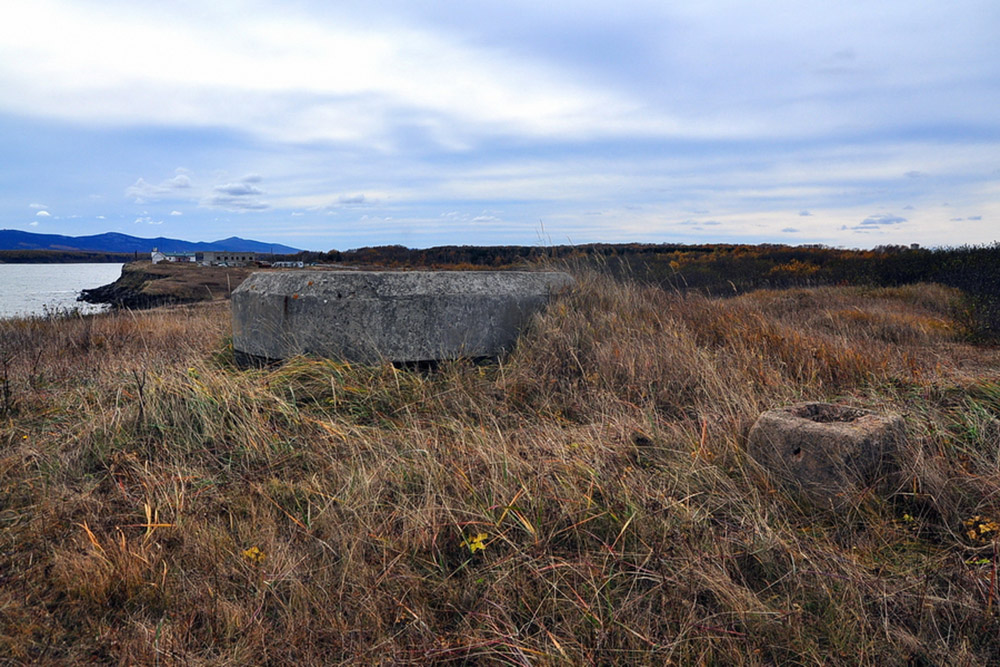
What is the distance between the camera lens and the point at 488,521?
8.05 ft

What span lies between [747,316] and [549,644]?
16.1 ft

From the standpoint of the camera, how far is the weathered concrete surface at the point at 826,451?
2703mm

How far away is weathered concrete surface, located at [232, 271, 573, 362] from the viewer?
473 cm

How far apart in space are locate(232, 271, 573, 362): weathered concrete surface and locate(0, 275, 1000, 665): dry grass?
0.38 m

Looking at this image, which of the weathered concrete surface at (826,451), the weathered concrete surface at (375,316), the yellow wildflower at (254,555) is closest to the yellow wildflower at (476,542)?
the yellow wildflower at (254,555)

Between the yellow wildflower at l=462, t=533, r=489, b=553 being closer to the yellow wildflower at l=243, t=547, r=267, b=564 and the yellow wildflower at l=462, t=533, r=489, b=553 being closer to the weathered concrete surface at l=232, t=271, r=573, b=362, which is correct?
the yellow wildflower at l=243, t=547, r=267, b=564

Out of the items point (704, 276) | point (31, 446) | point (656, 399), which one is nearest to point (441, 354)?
Result: point (656, 399)

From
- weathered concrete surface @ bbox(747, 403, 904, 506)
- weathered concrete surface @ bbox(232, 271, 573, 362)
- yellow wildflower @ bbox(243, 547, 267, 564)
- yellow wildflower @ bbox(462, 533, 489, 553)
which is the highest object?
weathered concrete surface @ bbox(232, 271, 573, 362)

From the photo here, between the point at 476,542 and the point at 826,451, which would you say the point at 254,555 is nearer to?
the point at 476,542

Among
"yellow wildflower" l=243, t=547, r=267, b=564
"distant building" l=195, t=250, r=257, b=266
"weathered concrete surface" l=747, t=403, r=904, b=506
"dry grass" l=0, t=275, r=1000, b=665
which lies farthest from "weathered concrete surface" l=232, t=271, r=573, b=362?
"distant building" l=195, t=250, r=257, b=266

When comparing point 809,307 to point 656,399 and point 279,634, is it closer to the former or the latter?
point 656,399

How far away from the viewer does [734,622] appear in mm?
1953

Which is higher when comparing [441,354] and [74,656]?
[441,354]

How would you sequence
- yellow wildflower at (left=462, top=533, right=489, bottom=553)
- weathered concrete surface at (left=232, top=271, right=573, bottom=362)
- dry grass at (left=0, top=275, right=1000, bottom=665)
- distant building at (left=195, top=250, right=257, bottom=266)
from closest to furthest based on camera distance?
dry grass at (left=0, top=275, right=1000, bottom=665), yellow wildflower at (left=462, top=533, right=489, bottom=553), weathered concrete surface at (left=232, top=271, right=573, bottom=362), distant building at (left=195, top=250, right=257, bottom=266)
